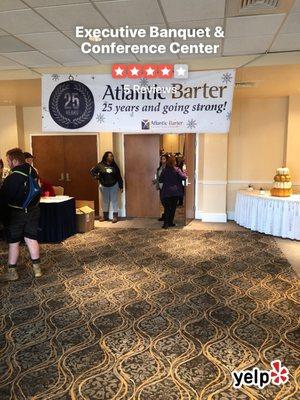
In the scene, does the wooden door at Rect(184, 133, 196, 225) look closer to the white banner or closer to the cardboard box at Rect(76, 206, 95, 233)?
the cardboard box at Rect(76, 206, 95, 233)

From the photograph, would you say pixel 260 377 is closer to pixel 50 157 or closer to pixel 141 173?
pixel 141 173

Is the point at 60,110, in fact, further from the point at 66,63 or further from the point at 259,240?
the point at 259,240

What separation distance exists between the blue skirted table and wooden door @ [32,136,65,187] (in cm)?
250

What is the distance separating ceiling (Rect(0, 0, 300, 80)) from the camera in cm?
274

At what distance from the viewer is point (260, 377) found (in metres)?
2.22

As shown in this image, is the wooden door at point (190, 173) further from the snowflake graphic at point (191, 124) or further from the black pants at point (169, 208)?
the snowflake graphic at point (191, 124)

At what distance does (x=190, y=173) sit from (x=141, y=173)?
121cm

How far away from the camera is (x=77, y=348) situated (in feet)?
8.30

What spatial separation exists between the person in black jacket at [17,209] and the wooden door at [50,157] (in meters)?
4.06

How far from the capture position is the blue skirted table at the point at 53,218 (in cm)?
532

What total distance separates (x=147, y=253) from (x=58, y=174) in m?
3.99

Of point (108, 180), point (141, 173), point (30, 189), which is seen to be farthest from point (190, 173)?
point (30, 189)

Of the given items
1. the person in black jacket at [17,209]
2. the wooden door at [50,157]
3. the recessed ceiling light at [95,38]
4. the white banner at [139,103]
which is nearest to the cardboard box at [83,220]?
the wooden door at [50,157]

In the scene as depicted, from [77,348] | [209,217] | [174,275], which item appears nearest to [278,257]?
[174,275]
